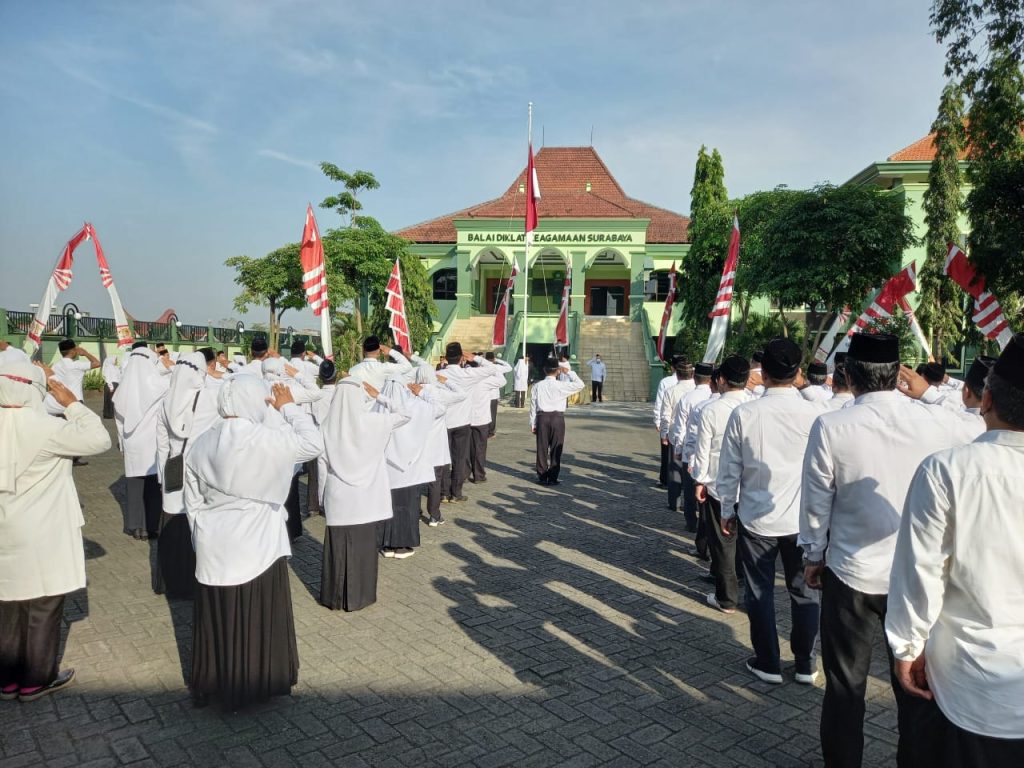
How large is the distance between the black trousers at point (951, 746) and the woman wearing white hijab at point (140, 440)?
7014mm

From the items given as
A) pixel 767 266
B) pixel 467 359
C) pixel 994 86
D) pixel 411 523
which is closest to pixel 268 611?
pixel 411 523

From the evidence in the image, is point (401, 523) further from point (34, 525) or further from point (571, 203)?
point (571, 203)

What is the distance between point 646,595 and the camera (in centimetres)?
585

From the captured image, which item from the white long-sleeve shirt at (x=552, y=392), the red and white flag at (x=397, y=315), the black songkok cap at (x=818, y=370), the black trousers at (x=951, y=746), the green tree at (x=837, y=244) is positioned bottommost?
the black trousers at (x=951, y=746)

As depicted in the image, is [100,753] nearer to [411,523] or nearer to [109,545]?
[411,523]

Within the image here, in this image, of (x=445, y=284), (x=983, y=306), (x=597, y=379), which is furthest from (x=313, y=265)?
(x=445, y=284)

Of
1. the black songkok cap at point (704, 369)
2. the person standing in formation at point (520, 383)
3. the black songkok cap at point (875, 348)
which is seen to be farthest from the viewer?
the person standing in formation at point (520, 383)

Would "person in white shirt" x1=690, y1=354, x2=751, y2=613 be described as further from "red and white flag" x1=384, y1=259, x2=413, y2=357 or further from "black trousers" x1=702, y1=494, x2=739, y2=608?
"red and white flag" x1=384, y1=259, x2=413, y2=357

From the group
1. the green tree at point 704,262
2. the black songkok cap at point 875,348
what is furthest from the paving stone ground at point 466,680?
the green tree at point 704,262

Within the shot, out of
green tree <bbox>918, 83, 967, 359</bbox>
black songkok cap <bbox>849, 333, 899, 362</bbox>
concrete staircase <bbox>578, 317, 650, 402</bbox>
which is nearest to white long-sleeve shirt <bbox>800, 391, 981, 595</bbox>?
black songkok cap <bbox>849, 333, 899, 362</bbox>

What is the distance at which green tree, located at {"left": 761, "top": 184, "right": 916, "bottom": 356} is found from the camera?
17.2 m

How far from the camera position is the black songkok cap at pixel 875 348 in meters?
3.35

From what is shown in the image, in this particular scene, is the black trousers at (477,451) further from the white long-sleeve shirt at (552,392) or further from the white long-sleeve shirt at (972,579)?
the white long-sleeve shirt at (972,579)

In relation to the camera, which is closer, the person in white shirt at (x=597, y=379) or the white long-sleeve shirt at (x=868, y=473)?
the white long-sleeve shirt at (x=868, y=473)
